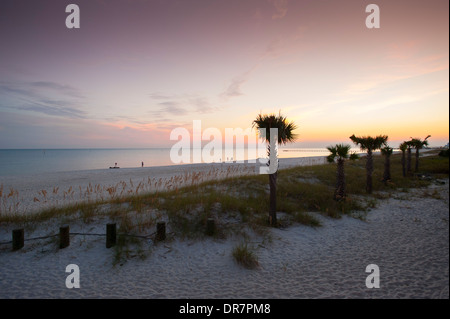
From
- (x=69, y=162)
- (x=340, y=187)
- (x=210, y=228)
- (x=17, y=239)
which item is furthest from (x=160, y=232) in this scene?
(x=69, y=162)

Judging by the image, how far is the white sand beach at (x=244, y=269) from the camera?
210 inches

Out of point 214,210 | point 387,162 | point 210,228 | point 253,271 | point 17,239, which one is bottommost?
point 253,271

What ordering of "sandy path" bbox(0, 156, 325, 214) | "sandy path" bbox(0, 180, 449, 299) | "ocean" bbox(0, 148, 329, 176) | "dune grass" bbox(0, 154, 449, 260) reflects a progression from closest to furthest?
"sandy path" bbox(0, 180, 449, 299) < "dune grass" bbox(0, 154, 449, 260) < "sandy path" bbox(0, 156, 325, 214) < "ocean" bbox(0, 148, 329, 176)

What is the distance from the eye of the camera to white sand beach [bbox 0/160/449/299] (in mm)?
5340

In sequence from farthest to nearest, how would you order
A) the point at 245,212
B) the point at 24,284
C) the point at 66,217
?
the point at 245,212 < the point at 66,217 < the point at 24,284

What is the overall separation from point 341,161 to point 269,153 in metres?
7.26

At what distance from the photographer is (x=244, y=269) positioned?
6340 millimetres

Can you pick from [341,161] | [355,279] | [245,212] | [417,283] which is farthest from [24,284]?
[341,161]

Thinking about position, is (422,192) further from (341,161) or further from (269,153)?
(269,153)

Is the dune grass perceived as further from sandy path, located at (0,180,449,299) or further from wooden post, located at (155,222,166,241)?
sandy path, located at (0,180,449,299)

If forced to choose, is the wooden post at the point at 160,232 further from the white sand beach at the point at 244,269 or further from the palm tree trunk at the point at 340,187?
the palm tree trunk at the point at 340,187

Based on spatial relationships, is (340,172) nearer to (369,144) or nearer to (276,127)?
(369,144)

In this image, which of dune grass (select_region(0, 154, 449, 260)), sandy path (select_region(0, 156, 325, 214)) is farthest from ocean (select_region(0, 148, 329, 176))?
dune grass (select_region(0, 154, 449, 260))

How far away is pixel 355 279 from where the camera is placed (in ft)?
19.2
